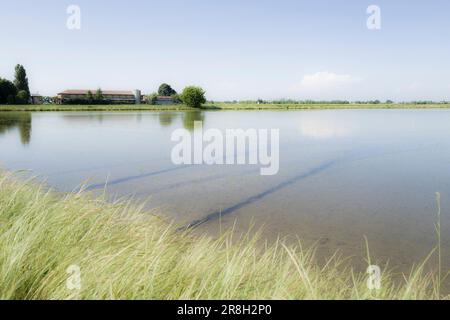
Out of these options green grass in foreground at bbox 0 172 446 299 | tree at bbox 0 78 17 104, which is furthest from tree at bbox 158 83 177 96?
green grass in foreground at bbox 0 172 446 299

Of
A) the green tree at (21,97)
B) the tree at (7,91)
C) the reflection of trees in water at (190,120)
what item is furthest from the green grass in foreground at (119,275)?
the green tree at (21,97)

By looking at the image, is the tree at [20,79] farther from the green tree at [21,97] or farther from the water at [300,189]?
the water at [300,189]

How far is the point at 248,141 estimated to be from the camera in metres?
21.8

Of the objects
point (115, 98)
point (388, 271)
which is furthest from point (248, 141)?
point (115, 98)

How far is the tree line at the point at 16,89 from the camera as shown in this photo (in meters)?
73.5

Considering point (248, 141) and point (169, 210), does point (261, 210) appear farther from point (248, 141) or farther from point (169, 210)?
point (248, 141)

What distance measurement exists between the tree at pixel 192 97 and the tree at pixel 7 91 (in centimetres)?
4200

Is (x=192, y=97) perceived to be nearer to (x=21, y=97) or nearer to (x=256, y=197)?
(x=21, y=97)

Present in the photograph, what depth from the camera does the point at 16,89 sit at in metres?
76.8

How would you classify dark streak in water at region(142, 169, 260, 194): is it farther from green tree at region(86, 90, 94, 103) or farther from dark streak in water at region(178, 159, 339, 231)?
green tree at region(86, 90, 94, 103)

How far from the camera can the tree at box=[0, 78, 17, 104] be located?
72900 mm

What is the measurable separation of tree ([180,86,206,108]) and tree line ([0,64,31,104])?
39654 millimetres

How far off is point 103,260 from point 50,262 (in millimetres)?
454

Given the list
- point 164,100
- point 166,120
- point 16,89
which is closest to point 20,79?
point 16,89
